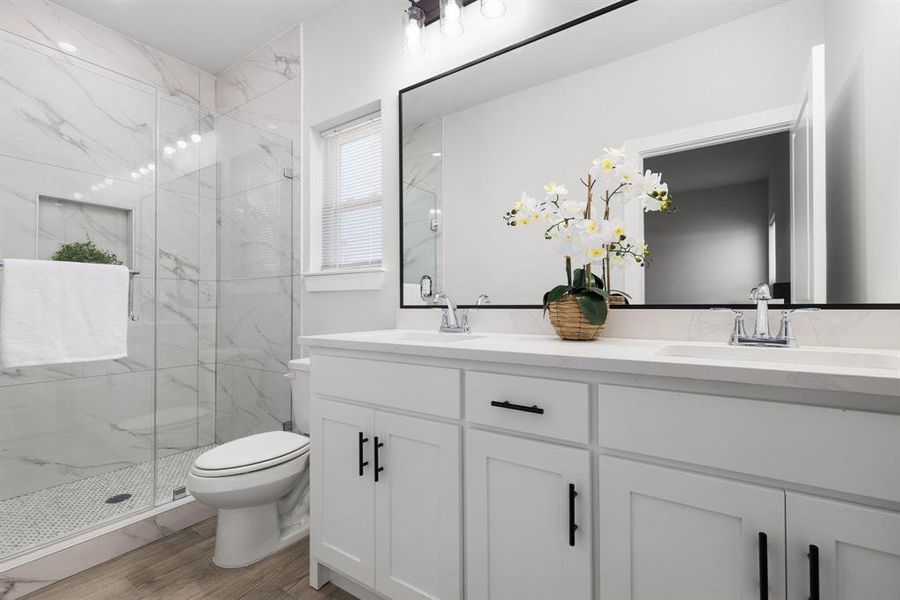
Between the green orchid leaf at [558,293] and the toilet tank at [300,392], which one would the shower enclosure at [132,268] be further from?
the green orchid leaf at [558,293]

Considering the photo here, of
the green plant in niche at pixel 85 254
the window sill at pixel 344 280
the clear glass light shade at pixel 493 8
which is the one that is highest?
the clear glass light shade at pixel 493 8

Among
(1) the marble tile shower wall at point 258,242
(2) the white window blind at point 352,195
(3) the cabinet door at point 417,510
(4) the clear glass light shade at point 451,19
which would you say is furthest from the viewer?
(1) the marble tile shower wall at point 258,242

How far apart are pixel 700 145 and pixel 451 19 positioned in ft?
3.48

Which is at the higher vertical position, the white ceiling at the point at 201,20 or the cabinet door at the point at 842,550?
the white ceiling at the point at 201,20

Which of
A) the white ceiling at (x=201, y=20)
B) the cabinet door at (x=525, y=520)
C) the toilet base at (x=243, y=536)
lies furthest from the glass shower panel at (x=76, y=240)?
the cabinet door at (x=525, y=520)

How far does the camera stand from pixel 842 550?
0.74m

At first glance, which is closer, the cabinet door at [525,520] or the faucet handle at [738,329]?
the cabinet door at [525,520]

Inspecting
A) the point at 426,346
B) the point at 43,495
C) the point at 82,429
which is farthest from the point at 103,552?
the point at 426,346

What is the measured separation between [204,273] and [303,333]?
842 millimetres

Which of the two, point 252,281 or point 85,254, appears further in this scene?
point 252,281

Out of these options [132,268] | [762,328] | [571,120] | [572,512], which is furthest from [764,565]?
[132,268]

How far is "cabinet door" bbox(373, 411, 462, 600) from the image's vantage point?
47.1 inches

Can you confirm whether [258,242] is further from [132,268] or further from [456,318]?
[456,318]

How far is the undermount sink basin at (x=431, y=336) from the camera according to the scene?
160 centimetres
